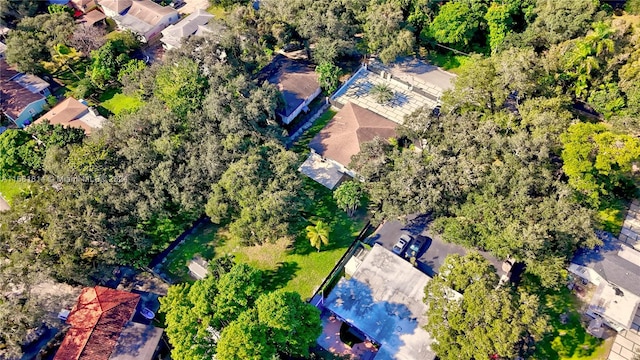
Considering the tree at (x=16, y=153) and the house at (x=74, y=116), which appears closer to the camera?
the tree at (x=16, y=153)

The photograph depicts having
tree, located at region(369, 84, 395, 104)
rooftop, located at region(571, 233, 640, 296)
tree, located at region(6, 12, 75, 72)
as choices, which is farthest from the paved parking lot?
tree, located at region(6, 12, 75, 72)

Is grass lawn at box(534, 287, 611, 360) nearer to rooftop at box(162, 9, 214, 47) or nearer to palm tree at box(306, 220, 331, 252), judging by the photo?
palm tree at box(306, 220, 331, 252)

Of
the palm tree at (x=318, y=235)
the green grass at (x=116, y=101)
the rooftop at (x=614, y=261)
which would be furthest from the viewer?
the green grass at (x=116, y=101)

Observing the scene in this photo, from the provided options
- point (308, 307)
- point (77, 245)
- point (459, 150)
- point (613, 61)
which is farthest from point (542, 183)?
point (77, 245)

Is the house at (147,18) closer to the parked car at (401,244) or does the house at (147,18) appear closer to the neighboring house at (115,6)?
the neighboring house at (115,6)

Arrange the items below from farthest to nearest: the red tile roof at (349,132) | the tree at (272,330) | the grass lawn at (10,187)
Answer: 1. the grass lawn at (10,187)
2. the red tile roof at (349,132)
3. the tree at (272,330)

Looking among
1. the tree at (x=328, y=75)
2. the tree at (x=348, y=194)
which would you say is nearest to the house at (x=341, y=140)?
the tree at (x=348, y=194)

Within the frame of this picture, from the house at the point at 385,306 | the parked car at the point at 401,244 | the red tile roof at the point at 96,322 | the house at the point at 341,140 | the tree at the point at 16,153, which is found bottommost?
the red tile roof at the point at 96,322

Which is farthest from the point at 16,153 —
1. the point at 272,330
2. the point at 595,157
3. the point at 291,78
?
the point at 595,157
